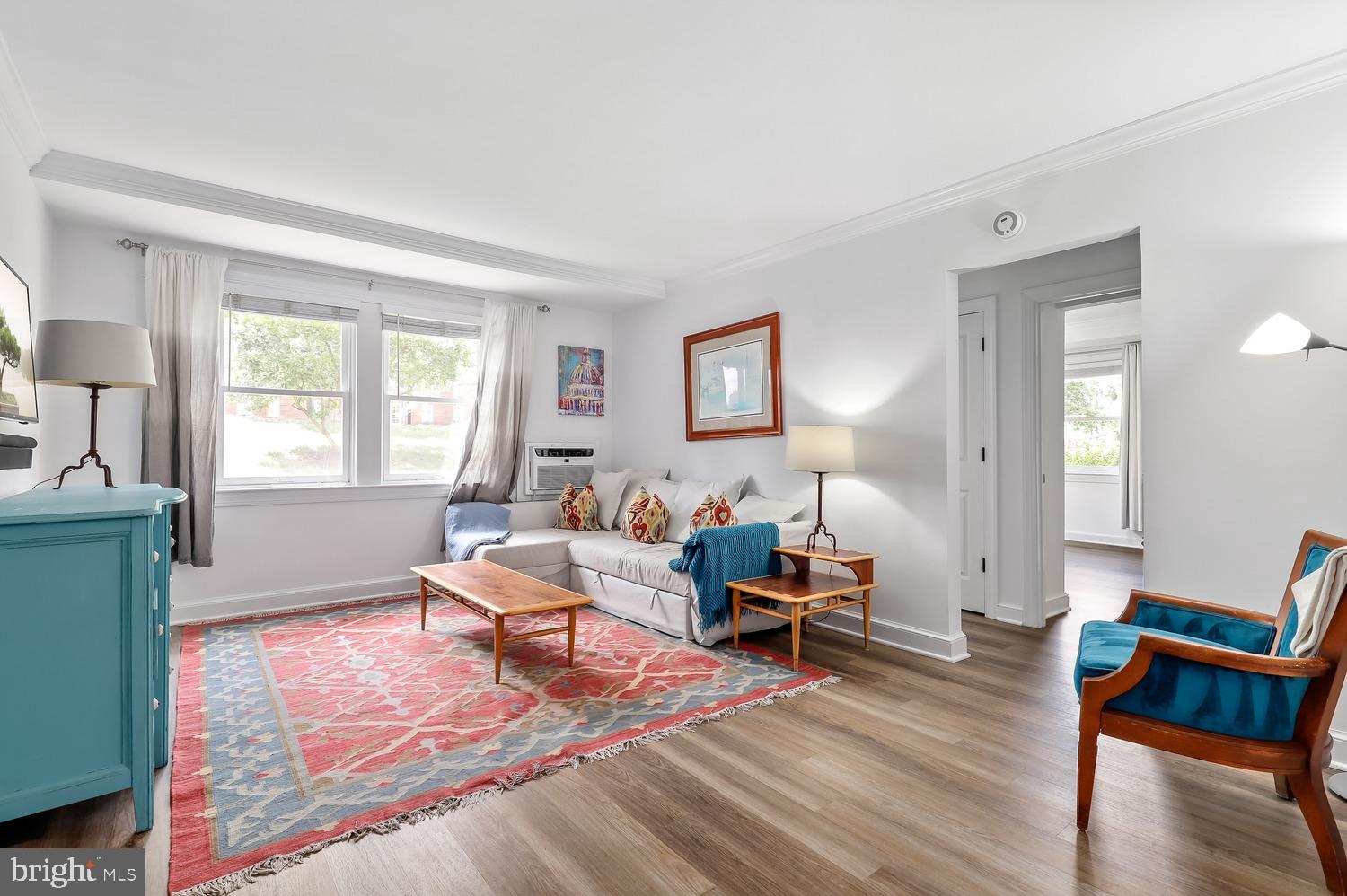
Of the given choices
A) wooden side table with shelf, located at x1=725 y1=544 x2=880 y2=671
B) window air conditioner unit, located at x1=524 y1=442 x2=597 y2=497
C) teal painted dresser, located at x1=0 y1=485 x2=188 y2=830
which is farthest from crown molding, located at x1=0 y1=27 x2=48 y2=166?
wooden side table with shelf, located at x1=725 y1=544 x2=880 y2=671

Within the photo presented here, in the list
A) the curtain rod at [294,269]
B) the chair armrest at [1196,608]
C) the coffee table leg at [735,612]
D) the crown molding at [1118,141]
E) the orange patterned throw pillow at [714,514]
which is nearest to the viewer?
the chair armrest at [1196,608]

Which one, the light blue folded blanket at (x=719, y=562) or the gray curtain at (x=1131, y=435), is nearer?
the light blue folded blanket at (x=719, y=562)

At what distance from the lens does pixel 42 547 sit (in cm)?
178

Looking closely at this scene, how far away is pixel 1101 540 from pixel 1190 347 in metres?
6.32

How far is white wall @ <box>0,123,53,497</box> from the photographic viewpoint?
2699 mm

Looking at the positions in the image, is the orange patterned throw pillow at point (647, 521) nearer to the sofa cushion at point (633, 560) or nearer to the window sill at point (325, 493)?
the sofa cushion at point (633, 560)

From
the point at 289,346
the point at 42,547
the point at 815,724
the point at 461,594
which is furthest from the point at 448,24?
the point at 289,346

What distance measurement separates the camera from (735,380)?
4879 millimetres

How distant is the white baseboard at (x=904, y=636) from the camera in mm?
3566

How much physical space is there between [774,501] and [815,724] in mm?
1840

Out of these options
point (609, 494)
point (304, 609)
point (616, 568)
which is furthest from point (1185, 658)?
point (304, 609)

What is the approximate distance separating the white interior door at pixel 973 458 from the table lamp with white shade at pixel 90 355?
4556 mm

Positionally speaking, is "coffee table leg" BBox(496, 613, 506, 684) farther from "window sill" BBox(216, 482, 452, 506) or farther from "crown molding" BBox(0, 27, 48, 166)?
"crown molding" BBox(0, 27, 48, 166)

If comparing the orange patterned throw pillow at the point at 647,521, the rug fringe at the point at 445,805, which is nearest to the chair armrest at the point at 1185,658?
the rug fringe at the point at 445,805
